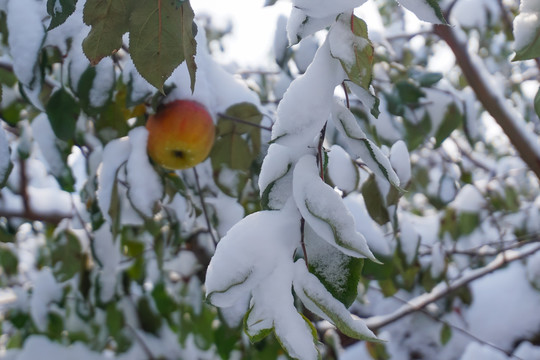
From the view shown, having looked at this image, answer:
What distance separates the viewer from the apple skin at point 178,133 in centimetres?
90

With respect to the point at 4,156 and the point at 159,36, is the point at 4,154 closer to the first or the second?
the point at 4,156

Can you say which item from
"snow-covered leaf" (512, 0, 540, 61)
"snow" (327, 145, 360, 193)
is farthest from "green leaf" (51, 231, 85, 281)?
"snow-covered leaf" (512, 0, 540, 61)

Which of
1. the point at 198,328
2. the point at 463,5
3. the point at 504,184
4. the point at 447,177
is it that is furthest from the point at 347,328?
the point at 504,184

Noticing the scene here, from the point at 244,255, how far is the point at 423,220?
198 centimetres

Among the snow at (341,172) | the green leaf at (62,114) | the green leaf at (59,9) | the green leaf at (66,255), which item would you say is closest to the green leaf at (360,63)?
the green leaf at (59,9)

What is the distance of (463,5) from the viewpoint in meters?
1.59

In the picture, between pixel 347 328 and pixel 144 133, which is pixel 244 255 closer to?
pixel 347 328

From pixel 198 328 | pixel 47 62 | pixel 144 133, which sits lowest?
pixel 198 328

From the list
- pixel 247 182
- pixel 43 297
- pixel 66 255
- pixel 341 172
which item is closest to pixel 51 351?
pixel 43 297

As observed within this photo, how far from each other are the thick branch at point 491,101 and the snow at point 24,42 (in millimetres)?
856

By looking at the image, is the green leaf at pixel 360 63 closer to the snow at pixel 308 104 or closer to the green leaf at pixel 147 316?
the snow at pixel 308 104

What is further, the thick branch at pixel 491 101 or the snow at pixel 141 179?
the thick branch at pixel 491 101

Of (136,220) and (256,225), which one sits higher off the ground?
(256,225)

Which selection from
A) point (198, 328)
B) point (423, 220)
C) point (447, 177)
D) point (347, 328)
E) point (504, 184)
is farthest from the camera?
point (423, 220)
